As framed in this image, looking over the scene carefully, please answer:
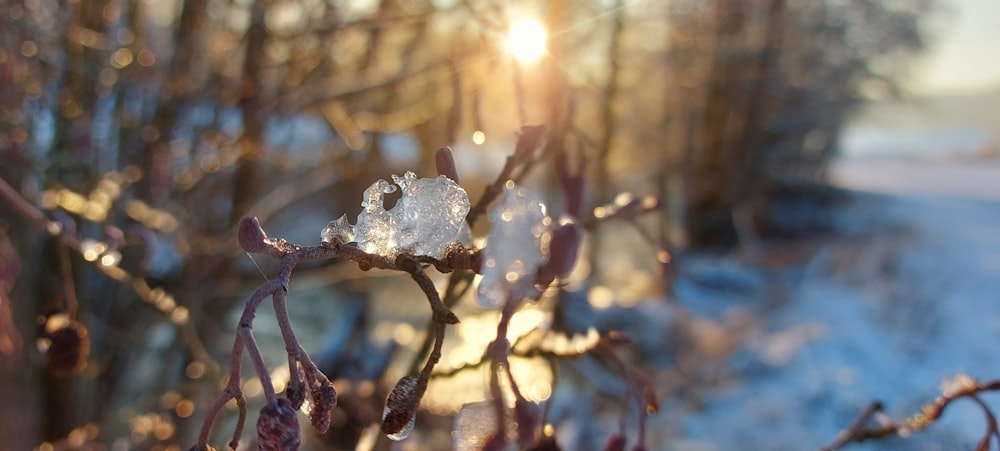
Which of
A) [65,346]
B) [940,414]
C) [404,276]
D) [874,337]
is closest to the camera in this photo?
[940,414]

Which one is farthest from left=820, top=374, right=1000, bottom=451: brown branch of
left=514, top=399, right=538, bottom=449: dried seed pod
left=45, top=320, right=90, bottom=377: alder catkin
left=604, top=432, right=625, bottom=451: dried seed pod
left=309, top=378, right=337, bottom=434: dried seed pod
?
left=45, top=320, right=90, bottom=377: alder catkin

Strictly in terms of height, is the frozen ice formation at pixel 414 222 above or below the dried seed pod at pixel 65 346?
above

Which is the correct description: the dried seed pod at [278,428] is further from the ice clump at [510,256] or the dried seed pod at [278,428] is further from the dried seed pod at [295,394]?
the ice clump at [510,256]

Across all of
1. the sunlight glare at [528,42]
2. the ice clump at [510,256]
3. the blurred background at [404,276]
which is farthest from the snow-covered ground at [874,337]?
the ice clump at [510,256]

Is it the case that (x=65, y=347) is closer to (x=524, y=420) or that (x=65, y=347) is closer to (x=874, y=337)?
(x=524, y=420)

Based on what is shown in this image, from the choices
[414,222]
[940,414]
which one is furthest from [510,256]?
[940,414]

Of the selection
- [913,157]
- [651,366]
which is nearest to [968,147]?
[913,157]

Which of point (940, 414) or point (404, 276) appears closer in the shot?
point (940, 414)
